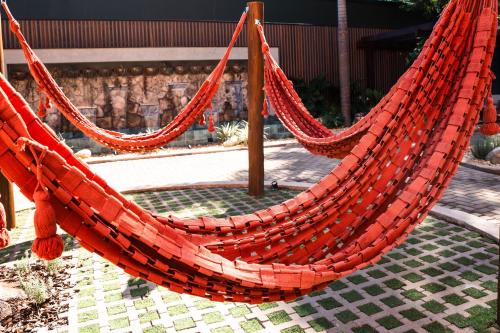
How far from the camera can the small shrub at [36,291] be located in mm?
2711

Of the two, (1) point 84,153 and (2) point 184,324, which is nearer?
(2) point 184,324

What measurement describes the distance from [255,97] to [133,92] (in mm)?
6575

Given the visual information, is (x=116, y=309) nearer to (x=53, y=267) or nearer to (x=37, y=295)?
(x=37, y=295)

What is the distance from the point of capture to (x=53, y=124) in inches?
394

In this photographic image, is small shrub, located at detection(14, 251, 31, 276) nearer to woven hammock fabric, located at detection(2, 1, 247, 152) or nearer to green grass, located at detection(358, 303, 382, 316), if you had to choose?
woven hammock fabric, located at detection(2, 1, 247, 152)

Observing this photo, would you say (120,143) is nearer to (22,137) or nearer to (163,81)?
(22,137)

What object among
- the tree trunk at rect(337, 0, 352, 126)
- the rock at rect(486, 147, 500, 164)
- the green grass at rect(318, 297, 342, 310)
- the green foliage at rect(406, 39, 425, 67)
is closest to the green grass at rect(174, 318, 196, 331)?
the green grass at rect(318, 297, 342, 310)

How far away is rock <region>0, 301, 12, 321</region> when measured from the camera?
255 cm

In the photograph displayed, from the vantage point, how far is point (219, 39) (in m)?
11.7

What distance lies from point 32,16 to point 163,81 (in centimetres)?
343

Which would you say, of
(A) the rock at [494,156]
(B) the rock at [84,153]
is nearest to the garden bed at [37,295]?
(A) the rock at [494,156]

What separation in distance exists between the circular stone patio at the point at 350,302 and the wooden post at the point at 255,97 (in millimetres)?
2149

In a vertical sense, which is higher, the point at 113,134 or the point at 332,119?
the point at 113,134

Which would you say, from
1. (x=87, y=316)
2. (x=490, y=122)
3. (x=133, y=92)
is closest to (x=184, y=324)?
(x=87, y=316)
